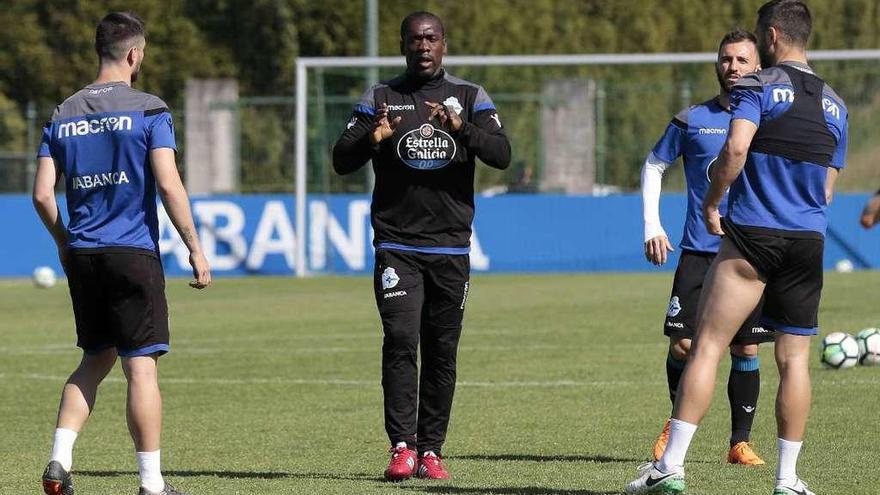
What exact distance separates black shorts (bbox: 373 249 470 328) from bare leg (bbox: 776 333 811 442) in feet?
5.98

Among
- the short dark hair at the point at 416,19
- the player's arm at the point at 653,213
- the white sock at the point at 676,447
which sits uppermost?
the short dark hair at the point at 416,19

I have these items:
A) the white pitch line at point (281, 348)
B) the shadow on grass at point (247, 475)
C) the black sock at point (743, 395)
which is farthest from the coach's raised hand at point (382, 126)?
the white pitch line at point (281, 348)

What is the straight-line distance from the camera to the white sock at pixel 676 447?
716cm

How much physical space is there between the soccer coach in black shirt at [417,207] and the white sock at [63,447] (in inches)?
60.3

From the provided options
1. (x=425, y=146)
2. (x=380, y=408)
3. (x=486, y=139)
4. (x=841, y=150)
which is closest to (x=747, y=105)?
(x=841, y=150)

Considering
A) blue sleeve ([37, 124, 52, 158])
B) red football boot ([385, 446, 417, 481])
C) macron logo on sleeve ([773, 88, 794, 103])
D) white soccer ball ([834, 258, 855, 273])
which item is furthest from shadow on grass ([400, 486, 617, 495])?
white soccer ball ([834, 258, 855, 273])

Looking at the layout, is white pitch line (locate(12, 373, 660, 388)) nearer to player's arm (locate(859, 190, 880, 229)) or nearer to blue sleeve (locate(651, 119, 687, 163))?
blue sleeve (locate(651, 119, 687, 163))

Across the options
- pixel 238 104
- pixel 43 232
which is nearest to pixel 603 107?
pixel 238 104

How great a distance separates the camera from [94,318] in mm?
7484

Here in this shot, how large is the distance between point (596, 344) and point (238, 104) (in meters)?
15.6

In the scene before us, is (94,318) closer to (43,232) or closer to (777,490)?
(777,490)

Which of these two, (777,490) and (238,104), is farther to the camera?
(238,104)

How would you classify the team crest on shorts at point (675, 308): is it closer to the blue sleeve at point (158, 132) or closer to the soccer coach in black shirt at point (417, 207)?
the soccer coach in black shirt at point (417, 207)

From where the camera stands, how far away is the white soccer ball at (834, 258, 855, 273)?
2620 centimetres
